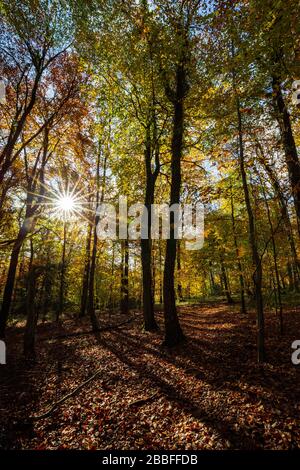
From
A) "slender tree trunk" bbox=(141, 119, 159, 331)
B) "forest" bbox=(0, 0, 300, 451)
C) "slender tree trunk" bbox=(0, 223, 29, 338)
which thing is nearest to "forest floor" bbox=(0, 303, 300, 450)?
"forest" bbox=(0, 0, 300, 451)

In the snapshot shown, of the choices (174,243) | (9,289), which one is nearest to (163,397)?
(174,243)

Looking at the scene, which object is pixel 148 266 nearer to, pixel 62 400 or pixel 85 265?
pixel 62 400

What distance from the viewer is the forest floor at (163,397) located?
430 centimetres

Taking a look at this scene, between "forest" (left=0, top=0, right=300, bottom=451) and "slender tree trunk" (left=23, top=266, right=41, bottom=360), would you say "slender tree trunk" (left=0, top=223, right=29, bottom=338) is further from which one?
"slender tree trunk" (left=23, top=266, right=41, bottom=360)

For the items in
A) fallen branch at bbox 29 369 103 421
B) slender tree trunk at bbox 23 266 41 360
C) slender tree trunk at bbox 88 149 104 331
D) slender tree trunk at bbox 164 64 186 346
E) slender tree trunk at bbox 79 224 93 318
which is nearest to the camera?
fallen branch at bbox 29 369 103 421

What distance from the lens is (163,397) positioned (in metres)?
5.73

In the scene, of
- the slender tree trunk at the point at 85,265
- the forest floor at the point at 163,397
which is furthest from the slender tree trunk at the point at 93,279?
the forest floor at the point at 163,397

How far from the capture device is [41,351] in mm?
10984

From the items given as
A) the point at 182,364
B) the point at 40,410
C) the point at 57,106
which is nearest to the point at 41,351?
→ the point at 40,410

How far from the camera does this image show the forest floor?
4297 millimetres

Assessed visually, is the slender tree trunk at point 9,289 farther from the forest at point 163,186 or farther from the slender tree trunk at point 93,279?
the slender tree trunk at point 93,279

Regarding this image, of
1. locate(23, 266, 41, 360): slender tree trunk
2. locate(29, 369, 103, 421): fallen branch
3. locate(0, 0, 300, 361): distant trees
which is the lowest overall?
locate(29, 369, 103, 421): fallen branch

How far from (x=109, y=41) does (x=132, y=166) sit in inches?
213
